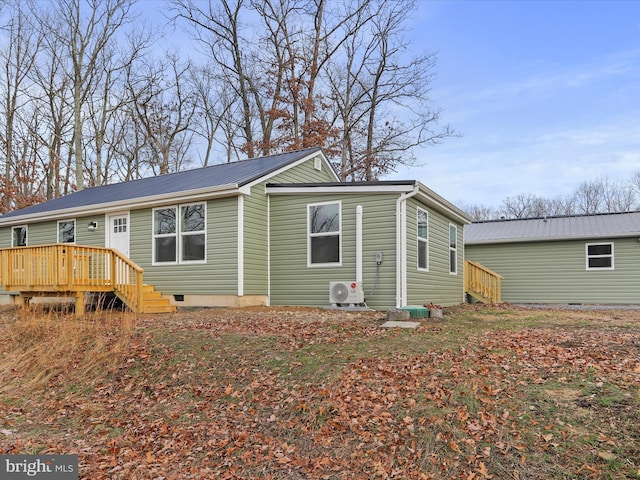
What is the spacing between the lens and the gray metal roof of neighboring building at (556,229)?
16.2 meters

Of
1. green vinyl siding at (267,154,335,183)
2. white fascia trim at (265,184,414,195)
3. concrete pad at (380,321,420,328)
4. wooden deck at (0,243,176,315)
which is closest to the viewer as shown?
concrete pad at (380,321,420,328)

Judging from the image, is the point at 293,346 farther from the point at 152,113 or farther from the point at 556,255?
the point at 152,113

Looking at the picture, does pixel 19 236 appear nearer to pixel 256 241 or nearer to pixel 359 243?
pixel 256 241

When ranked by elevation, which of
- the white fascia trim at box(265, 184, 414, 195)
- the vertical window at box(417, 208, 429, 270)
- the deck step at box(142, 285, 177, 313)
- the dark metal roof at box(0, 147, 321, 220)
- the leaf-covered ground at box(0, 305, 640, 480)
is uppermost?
the dark metal roof at box(0, 147, 321, 220)

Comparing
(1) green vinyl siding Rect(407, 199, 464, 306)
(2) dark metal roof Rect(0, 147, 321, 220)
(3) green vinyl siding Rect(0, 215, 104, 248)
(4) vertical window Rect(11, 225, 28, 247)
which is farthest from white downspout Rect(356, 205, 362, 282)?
(4) vertical window Rect(11, 225, 28, 247)

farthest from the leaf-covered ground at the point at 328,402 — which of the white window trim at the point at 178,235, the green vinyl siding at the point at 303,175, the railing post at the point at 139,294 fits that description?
the green vinyl siding at the point at 303,175

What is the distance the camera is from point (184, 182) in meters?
13.3

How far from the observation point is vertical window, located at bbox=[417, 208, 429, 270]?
11.5 metres

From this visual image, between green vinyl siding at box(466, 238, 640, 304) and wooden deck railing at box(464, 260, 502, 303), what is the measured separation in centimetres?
129

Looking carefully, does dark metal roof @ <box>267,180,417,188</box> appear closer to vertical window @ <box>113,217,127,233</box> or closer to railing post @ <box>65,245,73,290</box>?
vertical window @ <box>113,217,127,233</box>

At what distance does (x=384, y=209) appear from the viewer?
10.5 m

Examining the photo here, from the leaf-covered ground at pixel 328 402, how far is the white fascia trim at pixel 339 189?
11.8ft

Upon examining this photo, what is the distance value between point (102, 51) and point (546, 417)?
84.7 feet

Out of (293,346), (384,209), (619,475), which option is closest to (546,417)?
(619,475)
